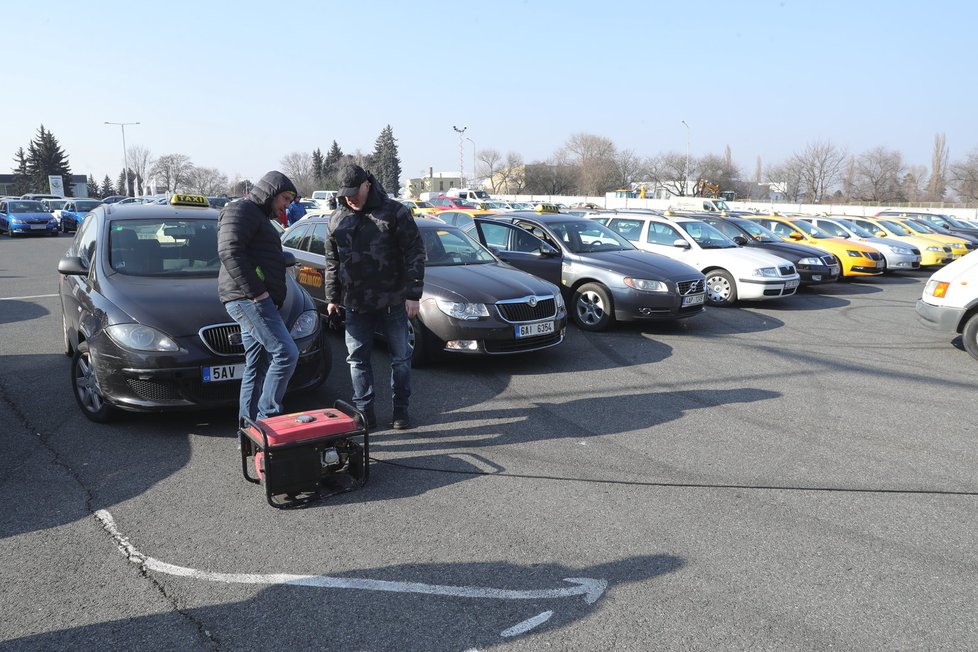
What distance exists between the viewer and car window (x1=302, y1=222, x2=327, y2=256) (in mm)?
9246

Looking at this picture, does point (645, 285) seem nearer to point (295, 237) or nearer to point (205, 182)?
point (295, 237)

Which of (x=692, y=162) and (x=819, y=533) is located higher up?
(x=692, y=162)

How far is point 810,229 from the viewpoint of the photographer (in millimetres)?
19250

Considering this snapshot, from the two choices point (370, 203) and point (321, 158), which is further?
point (321, 158)

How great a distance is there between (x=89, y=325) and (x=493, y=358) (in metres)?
4.12

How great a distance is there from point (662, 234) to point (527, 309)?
6600 millimetres

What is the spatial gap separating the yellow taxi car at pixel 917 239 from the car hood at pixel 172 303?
20134 millimetres

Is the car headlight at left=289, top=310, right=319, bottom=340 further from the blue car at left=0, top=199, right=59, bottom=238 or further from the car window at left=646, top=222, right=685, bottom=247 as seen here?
the blue car at left=0, top=199, right=59, bottom=238

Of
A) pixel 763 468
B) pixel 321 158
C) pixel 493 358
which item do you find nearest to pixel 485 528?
pixel 763 468

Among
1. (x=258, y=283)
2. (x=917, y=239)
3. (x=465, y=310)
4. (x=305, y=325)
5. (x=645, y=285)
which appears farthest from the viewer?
(x=917, y=239)

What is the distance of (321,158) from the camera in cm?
12025

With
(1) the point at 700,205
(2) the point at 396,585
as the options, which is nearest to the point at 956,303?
(2) the point at 396,585

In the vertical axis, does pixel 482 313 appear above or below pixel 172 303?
below

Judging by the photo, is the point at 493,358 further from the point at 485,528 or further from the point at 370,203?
the point at 485,528
